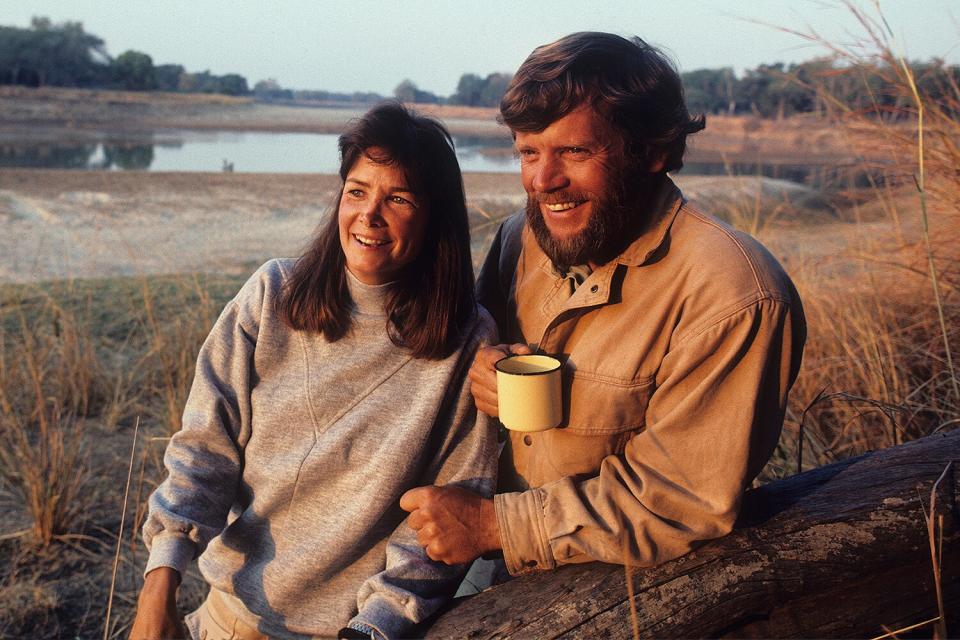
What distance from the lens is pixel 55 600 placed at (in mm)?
3324

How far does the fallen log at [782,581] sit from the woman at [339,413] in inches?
13.2

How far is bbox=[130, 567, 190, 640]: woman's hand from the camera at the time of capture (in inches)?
76.1

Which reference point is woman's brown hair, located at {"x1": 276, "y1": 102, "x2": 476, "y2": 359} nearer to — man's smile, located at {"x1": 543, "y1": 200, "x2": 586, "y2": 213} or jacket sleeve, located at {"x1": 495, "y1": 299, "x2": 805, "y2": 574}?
man's smile, located at {"x1": 543, "y1": 200, "x2": 586, "y2": 213}

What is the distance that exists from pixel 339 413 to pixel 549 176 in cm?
85

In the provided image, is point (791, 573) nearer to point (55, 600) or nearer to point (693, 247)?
point (693, 247)

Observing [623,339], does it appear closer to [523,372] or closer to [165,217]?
[523,372]

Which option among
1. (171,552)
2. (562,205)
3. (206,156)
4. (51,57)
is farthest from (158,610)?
(51,57)

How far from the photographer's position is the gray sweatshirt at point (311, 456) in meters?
2.17

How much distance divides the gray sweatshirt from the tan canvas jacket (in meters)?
0.27

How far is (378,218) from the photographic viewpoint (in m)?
2.23

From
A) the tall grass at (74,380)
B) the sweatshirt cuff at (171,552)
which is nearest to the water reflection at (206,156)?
the tall grass at (74,380)

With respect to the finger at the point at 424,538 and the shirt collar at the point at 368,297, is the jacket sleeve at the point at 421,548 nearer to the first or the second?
the finger at the point at 424,538

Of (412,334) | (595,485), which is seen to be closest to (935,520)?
(595,485)

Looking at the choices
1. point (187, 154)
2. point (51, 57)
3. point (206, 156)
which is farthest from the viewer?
point (51, 57)
